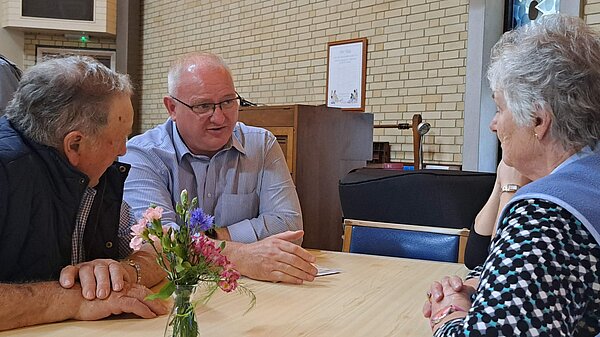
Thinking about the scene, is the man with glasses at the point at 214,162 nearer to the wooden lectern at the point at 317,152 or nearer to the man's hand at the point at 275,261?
the man's hand at the point at 275,261

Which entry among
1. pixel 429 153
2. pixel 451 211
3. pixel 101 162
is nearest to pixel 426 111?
pixel 429 153

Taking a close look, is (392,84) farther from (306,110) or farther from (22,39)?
(22,39)

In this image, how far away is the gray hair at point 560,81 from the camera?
1.17 m

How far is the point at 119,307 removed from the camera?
1.42 metres

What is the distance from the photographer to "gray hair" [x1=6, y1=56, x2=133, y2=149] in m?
1.51

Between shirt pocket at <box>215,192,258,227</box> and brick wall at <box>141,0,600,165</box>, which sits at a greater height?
brick wall at <box>141,0,600,165</box>

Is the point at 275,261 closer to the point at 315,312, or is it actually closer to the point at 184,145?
the point at 315,312

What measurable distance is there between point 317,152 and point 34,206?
3.20m

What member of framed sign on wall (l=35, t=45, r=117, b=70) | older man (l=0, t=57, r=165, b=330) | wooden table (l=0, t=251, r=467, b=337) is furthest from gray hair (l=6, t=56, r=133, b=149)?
framed sign on wall (l=35, t=45, r=117, b=70)

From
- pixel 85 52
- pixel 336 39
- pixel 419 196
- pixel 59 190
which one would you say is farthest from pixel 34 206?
pixel 85 52

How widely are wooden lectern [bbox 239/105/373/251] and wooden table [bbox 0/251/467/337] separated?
242cm

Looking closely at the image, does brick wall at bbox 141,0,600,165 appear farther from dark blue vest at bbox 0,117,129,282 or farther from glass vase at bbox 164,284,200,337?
glass vase at bbox 164,284,200,337

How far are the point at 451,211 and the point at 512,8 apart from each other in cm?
371

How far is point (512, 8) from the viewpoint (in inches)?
233
